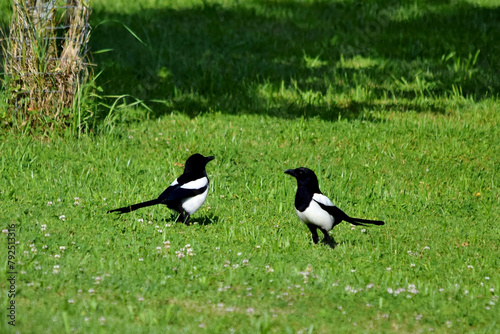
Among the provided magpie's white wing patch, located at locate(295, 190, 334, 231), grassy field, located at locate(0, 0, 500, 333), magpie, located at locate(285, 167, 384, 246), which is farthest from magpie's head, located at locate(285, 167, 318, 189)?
grassy field, located at locate(0, 0, 500, 333)

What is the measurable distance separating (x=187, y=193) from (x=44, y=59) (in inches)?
145

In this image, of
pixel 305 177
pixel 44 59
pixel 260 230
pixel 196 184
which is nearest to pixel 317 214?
pixel 305 177

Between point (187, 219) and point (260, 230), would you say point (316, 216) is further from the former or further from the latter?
point (187, 219)

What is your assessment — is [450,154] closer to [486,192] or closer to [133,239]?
[486,192]

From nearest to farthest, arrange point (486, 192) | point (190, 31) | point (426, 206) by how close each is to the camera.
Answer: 1. point (426, 206)
2. point (486, 192)
3. point (190, 31)

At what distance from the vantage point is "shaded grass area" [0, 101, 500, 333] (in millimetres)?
4738

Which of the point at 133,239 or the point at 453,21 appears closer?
the point at 133,239

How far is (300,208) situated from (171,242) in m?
1.18

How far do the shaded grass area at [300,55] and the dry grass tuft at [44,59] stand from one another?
1.87 m

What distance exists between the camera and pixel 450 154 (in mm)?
9344

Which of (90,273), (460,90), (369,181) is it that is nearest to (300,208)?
(90,273)

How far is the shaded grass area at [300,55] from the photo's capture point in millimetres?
11500

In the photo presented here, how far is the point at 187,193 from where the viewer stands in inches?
253

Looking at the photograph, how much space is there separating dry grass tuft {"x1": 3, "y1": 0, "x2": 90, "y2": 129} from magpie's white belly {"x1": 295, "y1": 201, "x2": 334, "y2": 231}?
14.0ft
